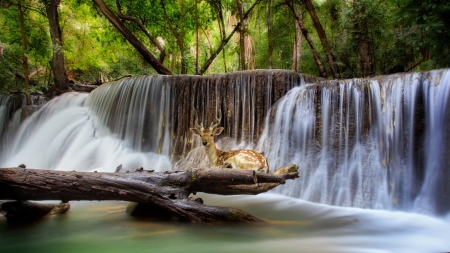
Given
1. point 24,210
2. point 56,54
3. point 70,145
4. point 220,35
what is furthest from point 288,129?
point 56,54

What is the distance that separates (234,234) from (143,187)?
1407 mm

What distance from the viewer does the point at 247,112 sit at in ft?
34.6

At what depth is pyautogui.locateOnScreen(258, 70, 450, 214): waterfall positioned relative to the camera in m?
6.30

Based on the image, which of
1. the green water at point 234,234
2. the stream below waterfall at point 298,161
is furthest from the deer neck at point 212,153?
the green water at point 234,234

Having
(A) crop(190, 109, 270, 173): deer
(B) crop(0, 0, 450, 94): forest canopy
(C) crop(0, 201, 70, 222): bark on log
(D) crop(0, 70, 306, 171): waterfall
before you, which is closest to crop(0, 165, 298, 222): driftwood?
(C) crop(0, 201, 70, 222): bark on log

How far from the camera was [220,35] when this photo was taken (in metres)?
18.5

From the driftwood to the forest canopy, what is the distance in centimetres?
794

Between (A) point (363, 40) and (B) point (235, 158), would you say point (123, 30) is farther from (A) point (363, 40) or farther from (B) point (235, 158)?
(B) point (235, 158)

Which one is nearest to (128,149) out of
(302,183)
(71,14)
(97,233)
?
(302,183)

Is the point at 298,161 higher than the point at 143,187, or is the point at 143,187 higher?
the point at 298,161

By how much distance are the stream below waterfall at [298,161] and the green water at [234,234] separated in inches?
0.8

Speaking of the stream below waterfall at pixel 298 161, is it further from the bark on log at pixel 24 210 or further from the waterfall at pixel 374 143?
Answer: the bark on log at pixel 24 210

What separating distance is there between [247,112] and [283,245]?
6925 millimetres

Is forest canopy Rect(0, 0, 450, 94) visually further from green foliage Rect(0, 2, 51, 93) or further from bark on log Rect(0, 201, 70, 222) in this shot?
bark on log Rect(0, 201, 70, 222)
